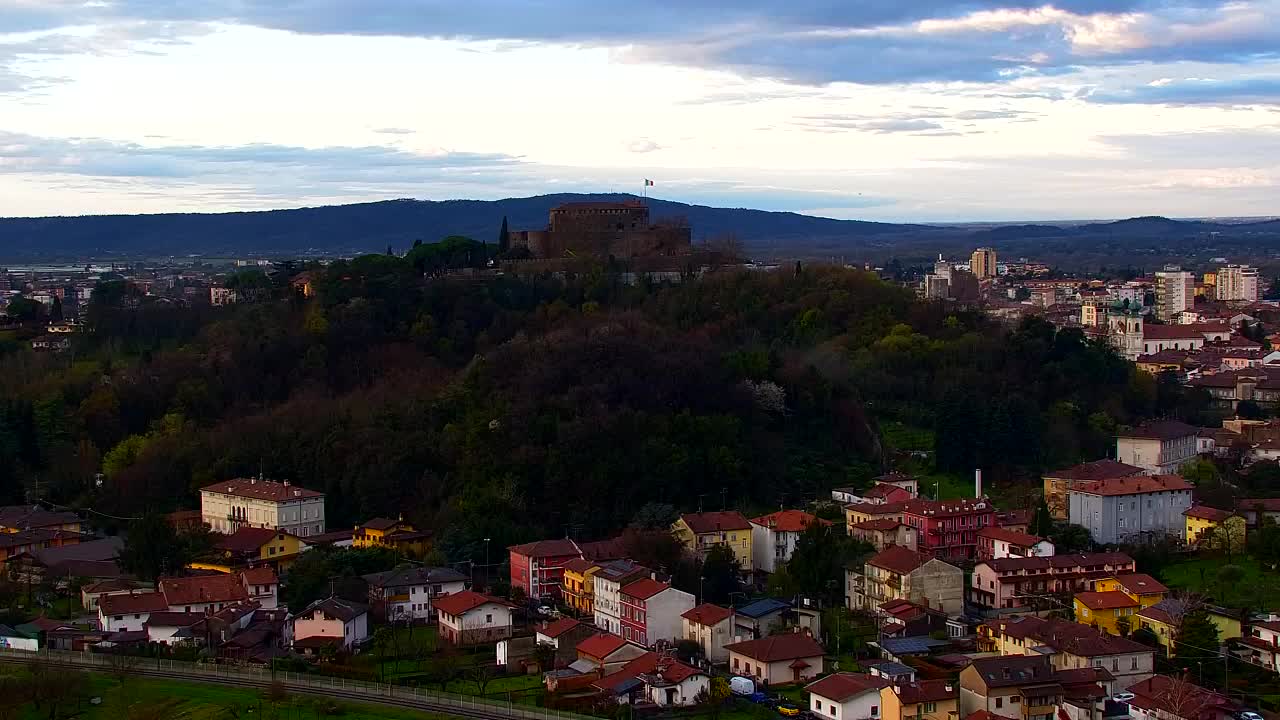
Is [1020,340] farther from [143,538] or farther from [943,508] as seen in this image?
[143,538]

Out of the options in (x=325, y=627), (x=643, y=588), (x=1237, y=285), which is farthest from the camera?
(x=1237, y=285)

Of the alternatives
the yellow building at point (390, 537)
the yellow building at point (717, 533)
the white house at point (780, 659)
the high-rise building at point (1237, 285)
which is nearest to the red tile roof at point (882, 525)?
the yellow building at point (717, 533)

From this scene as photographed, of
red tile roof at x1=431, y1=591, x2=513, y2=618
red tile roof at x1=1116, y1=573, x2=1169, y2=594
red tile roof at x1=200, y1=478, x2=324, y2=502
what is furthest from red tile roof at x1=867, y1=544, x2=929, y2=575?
red tile roof at x1=200, y1=478, x2=324, y2=502

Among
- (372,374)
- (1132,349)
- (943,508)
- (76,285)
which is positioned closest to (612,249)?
(372,374)

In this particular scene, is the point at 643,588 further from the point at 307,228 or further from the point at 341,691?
the point at 307,228

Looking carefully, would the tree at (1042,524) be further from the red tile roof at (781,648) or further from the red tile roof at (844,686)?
the red tile roof at (844,686)

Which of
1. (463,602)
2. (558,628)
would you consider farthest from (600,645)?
(463,602)
